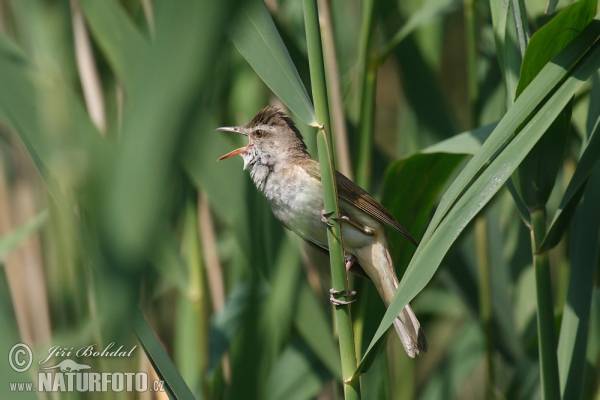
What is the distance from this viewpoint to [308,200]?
1.92 metres

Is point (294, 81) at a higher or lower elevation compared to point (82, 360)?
higher

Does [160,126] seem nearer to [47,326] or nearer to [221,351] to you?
[221,351]

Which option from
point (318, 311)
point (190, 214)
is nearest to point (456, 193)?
point (318, 311)

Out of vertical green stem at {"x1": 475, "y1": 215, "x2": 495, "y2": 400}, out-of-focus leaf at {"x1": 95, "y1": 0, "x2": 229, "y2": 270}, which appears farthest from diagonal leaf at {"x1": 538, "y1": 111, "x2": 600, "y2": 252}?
out-of-focus leaf at {"x1": 95, "y1": 0, "x2": 229, "y2": 270}

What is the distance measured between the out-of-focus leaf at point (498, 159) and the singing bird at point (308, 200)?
573 millimetres

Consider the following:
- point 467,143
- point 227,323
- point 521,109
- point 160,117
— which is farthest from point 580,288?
point 160,117

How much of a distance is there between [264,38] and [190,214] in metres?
0.93

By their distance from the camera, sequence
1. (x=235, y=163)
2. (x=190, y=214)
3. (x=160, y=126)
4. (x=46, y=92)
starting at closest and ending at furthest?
1. (x=160, y=126)
2. (x=46, y=92)
3. (x=235, y=163)
4. (x=190, y=214)

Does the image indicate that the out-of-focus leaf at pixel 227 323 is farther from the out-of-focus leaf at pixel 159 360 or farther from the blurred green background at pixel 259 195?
the out-of-focus leaf at pixel 159 360

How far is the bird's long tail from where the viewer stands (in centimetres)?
175

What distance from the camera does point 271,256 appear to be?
168 cm

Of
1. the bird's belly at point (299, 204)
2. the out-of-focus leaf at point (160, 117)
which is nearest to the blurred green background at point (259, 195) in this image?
the out-of-focus leaf at point (160, 117)

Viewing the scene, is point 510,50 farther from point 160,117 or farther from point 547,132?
point 160,117

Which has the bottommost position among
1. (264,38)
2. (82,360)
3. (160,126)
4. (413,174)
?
(82,360)
